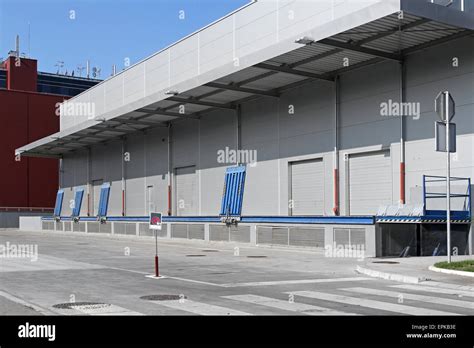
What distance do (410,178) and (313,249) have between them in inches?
196

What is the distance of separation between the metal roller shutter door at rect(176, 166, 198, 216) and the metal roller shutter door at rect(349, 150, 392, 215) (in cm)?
1401

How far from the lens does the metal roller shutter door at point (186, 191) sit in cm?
4062

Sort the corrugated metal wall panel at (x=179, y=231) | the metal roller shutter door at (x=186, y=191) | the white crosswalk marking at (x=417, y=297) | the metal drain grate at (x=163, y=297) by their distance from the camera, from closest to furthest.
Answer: the white crosswalk marking at (x=417, y=297)
the metal drain grate at (x=163, y=297)
the corrugated metal wall panel at (x=179, y=231)
the metal roller shutter door at (x=186, y=191)

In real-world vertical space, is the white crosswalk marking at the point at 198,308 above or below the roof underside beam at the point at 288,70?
below

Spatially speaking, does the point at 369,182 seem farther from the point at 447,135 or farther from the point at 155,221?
the point at 155,221

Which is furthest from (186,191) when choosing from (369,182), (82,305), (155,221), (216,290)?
(82,305)

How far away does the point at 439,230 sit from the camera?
23.0 meters

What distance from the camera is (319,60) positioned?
27.5 m

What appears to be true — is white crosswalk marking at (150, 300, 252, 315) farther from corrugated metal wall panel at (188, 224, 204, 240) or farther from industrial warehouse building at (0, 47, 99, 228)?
industrial warehouse building at (0, 47, 99, 228)

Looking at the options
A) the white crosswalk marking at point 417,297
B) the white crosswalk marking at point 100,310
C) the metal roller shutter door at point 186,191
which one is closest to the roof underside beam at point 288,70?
the metal roller shutter door at point 186,191

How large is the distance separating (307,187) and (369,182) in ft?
14.2

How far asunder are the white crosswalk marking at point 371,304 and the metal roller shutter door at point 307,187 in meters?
18.2

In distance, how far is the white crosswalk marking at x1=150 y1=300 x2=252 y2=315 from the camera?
998cm

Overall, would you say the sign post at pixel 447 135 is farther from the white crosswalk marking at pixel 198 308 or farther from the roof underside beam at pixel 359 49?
the white crosswalk marking at pixel 198 308
